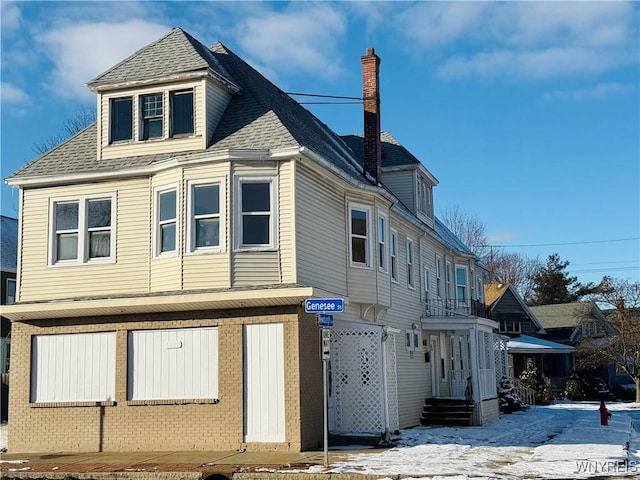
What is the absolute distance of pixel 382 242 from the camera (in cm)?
2198

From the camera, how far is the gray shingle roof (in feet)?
108

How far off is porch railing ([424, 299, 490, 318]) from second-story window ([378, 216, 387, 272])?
7079mm

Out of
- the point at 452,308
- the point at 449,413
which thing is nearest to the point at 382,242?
the point at 449,413

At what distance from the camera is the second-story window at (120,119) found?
19750 mm

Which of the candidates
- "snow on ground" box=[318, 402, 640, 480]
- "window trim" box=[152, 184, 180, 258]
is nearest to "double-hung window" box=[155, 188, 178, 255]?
"window trim" box=[152, 184, 180, 258]

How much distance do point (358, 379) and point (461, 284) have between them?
51.7ft

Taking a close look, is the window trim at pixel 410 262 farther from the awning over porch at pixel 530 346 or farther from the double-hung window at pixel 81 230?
the awning over porch at pixel 530 346

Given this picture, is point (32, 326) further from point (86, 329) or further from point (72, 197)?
point (72, 197)

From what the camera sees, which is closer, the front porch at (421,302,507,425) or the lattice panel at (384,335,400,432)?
the lattice panel at (384,335,400,432)

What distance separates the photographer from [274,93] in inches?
952

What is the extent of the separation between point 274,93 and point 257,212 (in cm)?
751

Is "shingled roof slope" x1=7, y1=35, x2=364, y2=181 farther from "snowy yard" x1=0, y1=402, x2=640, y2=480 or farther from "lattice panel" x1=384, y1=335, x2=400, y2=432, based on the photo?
"snowy yard" x1=0, y1=402, x2=640, y2=480

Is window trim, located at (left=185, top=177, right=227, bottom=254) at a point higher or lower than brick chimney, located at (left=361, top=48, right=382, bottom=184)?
lower

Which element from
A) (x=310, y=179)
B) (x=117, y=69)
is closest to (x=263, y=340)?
(x=310, y=179)
